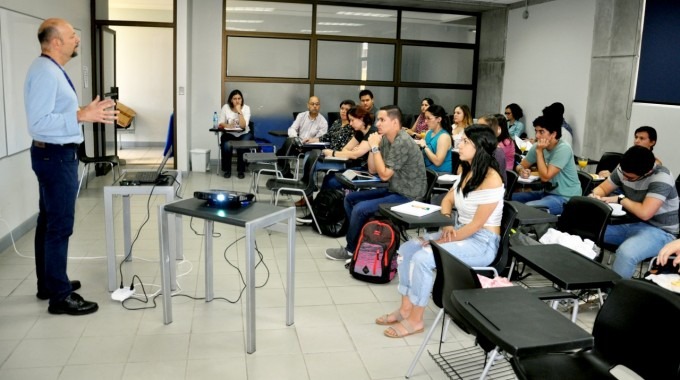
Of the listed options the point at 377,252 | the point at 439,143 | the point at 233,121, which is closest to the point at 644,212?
the point at 377,252

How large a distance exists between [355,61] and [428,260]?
24.0 ft

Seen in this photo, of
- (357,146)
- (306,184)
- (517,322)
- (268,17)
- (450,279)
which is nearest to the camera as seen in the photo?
(517,322)

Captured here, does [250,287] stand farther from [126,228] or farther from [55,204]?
[126,228]

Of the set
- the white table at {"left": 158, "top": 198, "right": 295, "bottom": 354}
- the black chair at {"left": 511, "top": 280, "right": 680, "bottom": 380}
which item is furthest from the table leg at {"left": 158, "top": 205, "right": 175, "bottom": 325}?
the black chair at {"left": 511, "top": 280, "right": 680, "bottom": 380}

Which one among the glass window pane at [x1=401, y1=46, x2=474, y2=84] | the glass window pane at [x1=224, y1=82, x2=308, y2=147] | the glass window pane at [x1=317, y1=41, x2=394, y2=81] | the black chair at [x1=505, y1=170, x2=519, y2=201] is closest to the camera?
the black chair at [x1=505, y1=170, x2=519, y2=201]

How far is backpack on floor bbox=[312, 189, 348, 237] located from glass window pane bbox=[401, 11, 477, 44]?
5.48 meters

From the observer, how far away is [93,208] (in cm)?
625

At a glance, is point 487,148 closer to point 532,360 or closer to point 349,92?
point 532,360

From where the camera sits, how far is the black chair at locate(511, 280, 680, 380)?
1958mm

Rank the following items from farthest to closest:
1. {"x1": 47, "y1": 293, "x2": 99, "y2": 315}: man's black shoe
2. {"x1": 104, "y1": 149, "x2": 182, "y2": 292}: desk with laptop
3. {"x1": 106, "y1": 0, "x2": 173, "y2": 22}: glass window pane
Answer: {"x1": 106, "y1": 0, "x2": 173, "y2": 22}: glass window pane < {"x1": 104, "y1": 149, "x2": 182, "y2": 292}: desk with laptop < {"x1": 47, "y1": 293, "x2": 99, "y2": 315}: man's black shoe

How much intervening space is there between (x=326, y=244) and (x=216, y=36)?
536cm

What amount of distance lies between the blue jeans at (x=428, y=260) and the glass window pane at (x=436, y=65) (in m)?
7.29

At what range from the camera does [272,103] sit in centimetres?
979

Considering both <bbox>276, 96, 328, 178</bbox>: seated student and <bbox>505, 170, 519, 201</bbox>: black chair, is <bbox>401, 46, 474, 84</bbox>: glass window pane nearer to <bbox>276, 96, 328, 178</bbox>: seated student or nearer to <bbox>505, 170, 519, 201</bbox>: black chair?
<bbox>276, 96, 328, 178</bbox>: seated student
